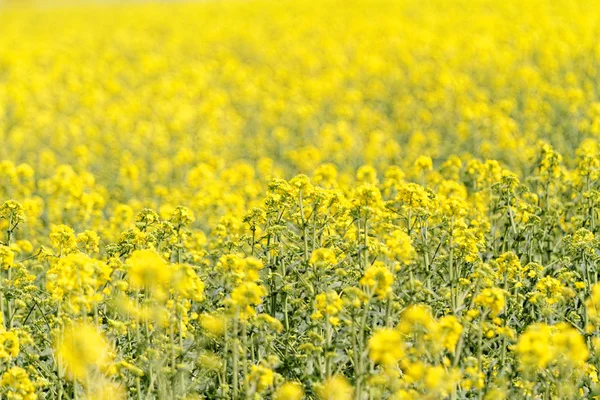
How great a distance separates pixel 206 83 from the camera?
15422 mm

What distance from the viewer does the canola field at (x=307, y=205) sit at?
378 centimetres

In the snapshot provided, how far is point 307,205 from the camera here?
17.5 ft

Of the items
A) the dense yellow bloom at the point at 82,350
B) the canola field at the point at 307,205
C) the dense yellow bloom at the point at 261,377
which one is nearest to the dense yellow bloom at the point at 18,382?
the canola field at the point at 307,205

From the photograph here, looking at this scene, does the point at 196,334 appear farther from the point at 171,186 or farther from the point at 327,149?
the point at 327,149

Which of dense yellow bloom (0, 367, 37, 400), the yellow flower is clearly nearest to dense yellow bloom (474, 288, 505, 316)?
the yellow flower

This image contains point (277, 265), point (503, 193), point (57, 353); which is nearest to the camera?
point (57, 353)

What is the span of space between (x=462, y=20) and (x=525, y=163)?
11.6m

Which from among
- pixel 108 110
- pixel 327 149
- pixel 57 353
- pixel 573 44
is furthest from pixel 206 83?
pixel 57 353

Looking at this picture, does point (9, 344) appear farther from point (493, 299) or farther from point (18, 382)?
point (493, 299)

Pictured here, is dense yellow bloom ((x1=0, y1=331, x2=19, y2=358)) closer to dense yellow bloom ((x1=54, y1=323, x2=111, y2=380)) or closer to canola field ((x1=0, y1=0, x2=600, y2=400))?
canola field ((x1=0, y1=0, x2=600, y2=400))

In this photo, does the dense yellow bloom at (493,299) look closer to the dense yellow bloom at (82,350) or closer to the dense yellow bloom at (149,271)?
the dense yellow bloom at (149,271)

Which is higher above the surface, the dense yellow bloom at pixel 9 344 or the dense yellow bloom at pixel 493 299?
the dense yellow bloom at pixel 493 299

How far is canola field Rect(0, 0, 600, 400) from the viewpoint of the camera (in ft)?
12.4

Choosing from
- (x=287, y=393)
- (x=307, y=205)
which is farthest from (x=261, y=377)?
(x=307, y=205)
